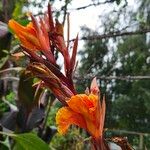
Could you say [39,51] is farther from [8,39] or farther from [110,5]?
[110,5]

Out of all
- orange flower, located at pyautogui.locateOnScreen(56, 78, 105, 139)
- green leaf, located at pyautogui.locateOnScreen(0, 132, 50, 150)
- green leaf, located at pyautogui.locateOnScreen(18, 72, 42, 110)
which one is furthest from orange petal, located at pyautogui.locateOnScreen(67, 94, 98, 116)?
green leaf, located at pyautogui.locateOnScreen(18, 72, 42, 110)

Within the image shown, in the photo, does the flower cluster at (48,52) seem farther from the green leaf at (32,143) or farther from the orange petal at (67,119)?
the green leaf at (32,143)

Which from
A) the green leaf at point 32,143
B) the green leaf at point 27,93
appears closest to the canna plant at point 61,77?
the green leaf at point 32,143

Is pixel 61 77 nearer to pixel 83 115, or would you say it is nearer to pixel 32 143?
pixel 83 115

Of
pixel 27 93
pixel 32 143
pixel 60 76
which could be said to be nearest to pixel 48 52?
pixel 60 76

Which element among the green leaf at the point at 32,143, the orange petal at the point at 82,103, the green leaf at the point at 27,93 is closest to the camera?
the orange petal at the point at 82,103

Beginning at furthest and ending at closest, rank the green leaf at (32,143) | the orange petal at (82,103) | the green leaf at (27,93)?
the green leaf at (27,93)
the green leaf at (32,143)
the orange petal at (82,103)

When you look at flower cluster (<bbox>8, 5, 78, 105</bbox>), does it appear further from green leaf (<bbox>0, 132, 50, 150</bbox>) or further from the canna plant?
green leaf (<bbox>0, 132, 50, 150</bbox>)
